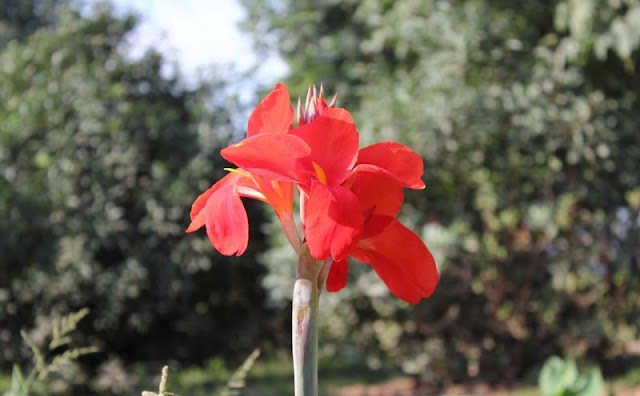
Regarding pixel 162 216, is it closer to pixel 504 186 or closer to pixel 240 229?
pixel 504 186

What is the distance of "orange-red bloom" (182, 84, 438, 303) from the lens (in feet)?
2.85

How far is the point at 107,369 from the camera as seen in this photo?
5.55 meters

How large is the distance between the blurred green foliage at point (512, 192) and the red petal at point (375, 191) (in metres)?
4.49

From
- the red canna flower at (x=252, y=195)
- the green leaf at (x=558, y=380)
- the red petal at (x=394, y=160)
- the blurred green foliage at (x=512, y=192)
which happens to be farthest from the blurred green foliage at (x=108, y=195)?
the red petal at (x=394, y=160)

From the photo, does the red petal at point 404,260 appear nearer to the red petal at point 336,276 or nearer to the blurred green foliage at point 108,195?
the red petal at point 336,276

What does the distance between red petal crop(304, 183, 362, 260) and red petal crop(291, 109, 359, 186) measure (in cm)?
6

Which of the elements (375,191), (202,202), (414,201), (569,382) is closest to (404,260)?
(375,191)

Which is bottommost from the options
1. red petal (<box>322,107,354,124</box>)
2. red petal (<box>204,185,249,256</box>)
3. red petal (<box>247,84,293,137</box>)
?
red petal (<box>204,185,249,256</box>)

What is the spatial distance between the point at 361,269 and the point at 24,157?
2.83 metres

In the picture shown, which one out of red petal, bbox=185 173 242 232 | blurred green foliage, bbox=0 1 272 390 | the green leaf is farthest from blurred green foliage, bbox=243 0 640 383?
red petal, bbox=185 173 242 232

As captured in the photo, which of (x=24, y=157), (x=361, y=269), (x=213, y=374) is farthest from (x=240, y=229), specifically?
(x=213, y=374)

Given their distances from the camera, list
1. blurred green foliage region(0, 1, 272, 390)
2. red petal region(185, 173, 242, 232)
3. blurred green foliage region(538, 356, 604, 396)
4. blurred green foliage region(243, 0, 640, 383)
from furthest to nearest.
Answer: blurred green foliage region(243, 0, 640, 383) → blurred green foliage region(0, 1, 272, 390) → blurred green foliage region(538, 356, 604, 396) → red petal region(185, 173, 242, 232)

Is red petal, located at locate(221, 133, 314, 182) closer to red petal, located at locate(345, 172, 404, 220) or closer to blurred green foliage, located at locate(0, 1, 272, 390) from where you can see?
red petal, located at locate(345, 172, 404, 220)

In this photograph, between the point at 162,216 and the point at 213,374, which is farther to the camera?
the point at 213,374
